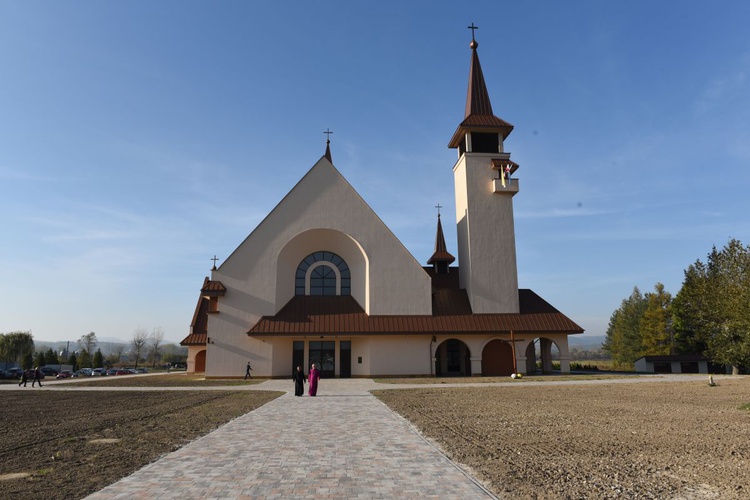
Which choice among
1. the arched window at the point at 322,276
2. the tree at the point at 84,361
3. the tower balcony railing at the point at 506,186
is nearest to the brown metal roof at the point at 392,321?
the arched window at the point at 322,276

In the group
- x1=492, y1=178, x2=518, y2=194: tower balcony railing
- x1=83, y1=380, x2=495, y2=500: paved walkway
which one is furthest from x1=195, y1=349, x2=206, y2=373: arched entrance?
x1=83, y1=380, x2=495, y2=500: paved walkway

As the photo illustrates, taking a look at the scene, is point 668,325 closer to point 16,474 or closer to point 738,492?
point 738,492

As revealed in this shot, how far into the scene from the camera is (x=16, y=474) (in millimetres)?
6711

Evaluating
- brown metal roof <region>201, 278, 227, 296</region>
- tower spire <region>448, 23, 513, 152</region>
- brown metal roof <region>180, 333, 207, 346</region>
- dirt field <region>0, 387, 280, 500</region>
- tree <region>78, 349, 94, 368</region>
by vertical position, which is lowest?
tree <region>78, 349, 94, 368</region>

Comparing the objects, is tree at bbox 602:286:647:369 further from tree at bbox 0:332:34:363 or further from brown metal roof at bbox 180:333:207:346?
tree at bbox 0:332:34:363

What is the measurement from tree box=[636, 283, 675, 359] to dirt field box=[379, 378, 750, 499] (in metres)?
42.9

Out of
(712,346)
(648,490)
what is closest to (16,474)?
(648,490)

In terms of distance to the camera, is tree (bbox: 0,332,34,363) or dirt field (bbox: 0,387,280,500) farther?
tree (bbox: 0,332,34,363)

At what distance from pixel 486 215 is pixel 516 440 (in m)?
26.0

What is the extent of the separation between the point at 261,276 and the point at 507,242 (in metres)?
16.7

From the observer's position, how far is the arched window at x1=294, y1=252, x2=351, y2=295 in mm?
33156

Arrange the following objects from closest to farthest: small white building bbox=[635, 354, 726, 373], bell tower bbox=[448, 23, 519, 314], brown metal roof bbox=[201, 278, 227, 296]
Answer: brown metal roof bbox=[201, 278, 227, 296] → bell tower bbox=[448, 23, 519, 314] → small white building bbox=[635, 354, 726, 373]

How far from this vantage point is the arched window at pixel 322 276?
1305 inches

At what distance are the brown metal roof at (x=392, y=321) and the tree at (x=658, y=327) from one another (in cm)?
2876
